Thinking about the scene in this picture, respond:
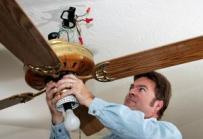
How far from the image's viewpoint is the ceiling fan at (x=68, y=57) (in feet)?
2.74

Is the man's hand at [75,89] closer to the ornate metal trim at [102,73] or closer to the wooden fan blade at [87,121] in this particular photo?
the ornate metal trim at [102,73]

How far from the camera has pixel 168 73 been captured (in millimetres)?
1871

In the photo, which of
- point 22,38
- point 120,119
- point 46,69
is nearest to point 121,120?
point 120,119

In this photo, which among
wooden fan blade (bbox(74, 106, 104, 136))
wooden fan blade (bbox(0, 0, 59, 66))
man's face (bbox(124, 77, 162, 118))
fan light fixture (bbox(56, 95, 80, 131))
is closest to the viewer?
wooden fan blade (bbox(0, 0, 59, 66))

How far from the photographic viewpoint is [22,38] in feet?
2.84

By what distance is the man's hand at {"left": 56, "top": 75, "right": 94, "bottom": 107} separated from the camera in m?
1.01

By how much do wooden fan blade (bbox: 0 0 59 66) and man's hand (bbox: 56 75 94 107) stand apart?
58mm

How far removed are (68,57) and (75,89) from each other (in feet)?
0.31

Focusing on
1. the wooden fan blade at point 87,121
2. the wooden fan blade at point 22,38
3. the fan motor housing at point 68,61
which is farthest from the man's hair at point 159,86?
the wooden fan blade at point 22,38

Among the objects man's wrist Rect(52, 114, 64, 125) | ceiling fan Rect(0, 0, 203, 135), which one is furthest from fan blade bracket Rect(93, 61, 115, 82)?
man's wrist Rect(52, 114, 64, 125)

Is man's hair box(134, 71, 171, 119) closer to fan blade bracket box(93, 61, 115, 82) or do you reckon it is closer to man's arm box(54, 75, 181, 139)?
fan blade bracket box(93, 61, 115, 82)

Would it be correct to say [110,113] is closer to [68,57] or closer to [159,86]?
[68,57]

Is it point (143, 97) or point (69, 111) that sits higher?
point (143, 97)

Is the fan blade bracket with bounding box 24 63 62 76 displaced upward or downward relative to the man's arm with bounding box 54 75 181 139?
upward
